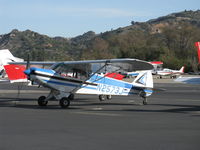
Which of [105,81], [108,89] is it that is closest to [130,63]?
[105,81]

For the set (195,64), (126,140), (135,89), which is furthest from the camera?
(195,64)

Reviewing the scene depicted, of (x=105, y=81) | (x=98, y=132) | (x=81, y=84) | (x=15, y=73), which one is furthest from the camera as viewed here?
(x=15, y=73)

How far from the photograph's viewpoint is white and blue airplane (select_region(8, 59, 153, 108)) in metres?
17.5

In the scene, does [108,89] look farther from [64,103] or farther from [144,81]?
[64,103]

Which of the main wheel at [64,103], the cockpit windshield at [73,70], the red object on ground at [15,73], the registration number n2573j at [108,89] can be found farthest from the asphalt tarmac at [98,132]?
the red object on ground at [15,73]

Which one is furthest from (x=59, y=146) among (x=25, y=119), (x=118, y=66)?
(x=118, y=66)

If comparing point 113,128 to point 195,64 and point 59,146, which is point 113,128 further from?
point 195,64

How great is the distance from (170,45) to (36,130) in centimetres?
11504

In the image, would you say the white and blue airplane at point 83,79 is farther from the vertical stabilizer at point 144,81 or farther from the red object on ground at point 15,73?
the red object on ground at point 15,73

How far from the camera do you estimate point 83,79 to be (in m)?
18.7

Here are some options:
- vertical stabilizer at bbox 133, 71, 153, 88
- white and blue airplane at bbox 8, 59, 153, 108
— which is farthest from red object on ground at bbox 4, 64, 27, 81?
vertical stabilizer at bbox 133, 71, 153, 88

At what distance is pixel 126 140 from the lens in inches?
368

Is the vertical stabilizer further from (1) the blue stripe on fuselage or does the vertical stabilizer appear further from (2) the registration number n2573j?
(2) the registration number n2573j

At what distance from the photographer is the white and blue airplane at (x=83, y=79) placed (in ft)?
57.5
